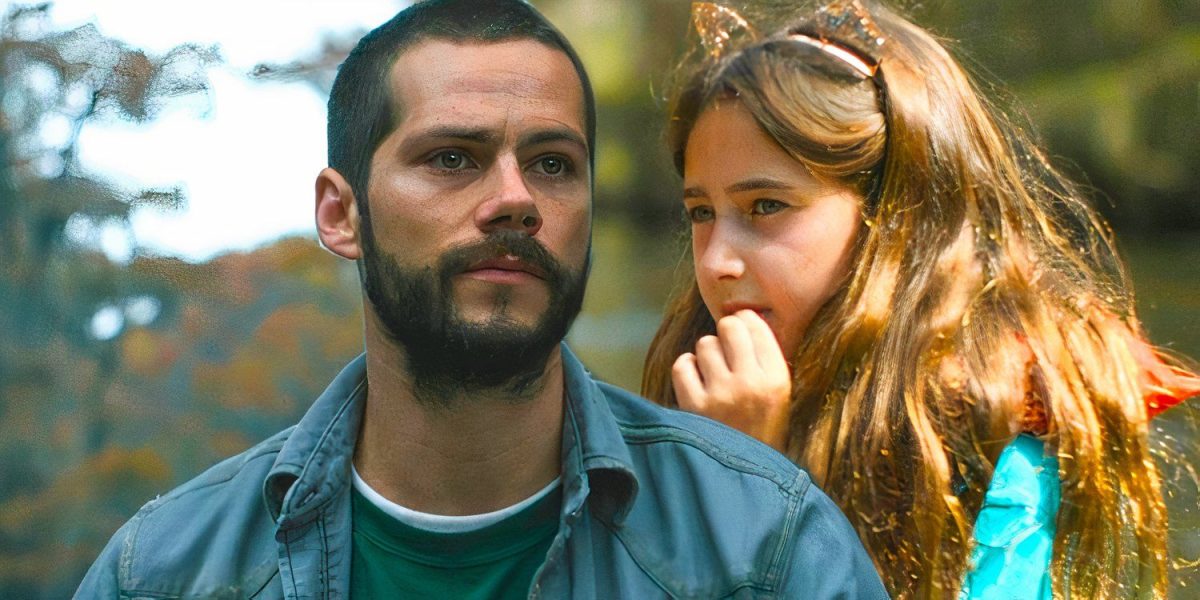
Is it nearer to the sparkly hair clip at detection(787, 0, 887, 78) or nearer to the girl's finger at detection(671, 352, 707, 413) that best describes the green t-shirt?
the girl's finger at detection(671, 352, 707, 413)

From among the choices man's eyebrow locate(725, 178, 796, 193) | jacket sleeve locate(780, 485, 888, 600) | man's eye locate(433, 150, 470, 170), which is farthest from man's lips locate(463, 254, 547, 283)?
man's eyebrow locate(725, 178, 796, 193)

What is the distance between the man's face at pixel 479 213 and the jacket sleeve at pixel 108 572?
1.11 ft

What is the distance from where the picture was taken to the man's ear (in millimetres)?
1318

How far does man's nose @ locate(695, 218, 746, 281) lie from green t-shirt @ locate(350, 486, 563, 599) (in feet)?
1.42

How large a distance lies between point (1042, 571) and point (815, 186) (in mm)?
532

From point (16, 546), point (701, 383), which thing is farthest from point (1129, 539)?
point (16, 546)

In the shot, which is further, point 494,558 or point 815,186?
point 815,186

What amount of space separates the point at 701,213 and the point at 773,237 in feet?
0.40

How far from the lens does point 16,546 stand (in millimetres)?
1625

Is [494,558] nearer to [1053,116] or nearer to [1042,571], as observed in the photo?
Result: [1042,571]

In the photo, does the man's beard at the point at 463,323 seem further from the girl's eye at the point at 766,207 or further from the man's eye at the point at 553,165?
the girl's eye at the point at 766,207

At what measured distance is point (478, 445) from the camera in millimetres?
1280

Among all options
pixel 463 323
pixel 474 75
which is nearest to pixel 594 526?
pixel 463 323

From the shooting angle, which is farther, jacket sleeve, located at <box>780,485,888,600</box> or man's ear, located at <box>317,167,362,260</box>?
man's ear, located at <box>317,167,362,260</box>
